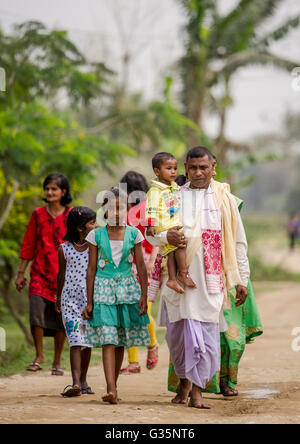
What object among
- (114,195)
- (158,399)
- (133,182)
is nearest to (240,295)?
(158,399)

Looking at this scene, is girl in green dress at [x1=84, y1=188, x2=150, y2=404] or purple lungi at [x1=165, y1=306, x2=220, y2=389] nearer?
purple lungi at [x1=165, y1=306, x2=220, y2=389]

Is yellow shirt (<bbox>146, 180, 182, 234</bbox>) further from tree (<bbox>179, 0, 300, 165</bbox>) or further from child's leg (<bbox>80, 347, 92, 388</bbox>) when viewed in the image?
tree (<bbox>179, 0, 300, 165</bbox>)

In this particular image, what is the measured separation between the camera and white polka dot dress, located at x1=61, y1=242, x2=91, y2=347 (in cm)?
617

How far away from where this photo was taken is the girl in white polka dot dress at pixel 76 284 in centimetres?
609

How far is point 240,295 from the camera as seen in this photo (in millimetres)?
5676

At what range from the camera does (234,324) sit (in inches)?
241

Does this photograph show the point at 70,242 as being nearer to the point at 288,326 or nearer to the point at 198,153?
the point at 198,153

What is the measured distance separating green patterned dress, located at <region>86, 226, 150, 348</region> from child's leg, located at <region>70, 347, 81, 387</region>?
16.1 inches

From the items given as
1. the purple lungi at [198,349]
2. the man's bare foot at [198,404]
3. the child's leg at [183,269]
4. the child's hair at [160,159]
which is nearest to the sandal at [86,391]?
the purple lungi at [198,349]

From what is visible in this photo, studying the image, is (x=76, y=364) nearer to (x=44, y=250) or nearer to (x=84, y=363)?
(x=84, y=363)

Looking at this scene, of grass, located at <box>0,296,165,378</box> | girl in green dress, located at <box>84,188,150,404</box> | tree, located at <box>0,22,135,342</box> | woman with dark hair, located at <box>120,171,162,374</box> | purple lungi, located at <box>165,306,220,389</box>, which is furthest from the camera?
tree, located at <box>0,22,135,342</box>

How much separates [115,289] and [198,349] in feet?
2.47

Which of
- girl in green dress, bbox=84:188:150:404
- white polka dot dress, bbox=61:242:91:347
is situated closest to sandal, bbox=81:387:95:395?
white polka dot dress, bbox=61:242:91:347
